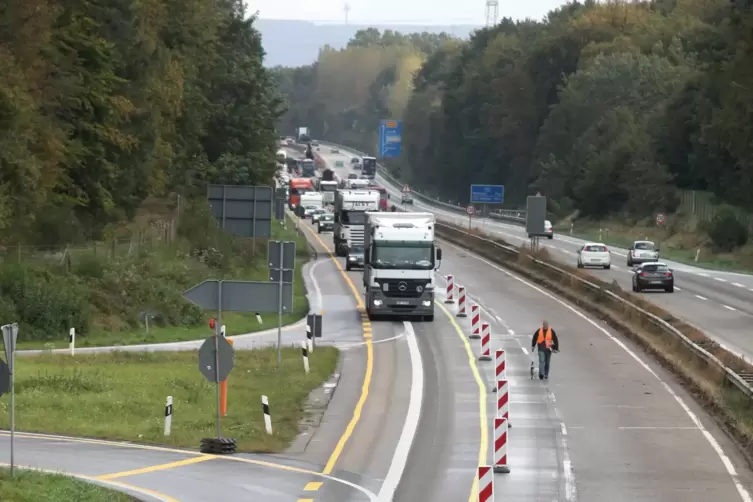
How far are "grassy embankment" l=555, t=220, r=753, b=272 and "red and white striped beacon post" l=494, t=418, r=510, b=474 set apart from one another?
193ft

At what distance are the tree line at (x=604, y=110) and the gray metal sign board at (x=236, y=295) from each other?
4890 cm

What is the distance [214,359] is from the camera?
2289 cm

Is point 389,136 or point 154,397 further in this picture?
point 389,136

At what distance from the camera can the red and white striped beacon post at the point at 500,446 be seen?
2164cm

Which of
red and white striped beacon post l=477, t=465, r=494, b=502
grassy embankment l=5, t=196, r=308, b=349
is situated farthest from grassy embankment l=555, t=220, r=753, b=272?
red and white striped beacon post l=477, t=465, r=494, b=502

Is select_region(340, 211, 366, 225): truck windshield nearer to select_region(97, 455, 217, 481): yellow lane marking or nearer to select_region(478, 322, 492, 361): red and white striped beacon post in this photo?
select_region(478, 322, 492, 361): red and white striped beacon post

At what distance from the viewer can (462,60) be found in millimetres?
193625

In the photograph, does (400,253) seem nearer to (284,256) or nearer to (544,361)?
(544,361)

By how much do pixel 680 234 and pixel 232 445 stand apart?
82529 millimetres

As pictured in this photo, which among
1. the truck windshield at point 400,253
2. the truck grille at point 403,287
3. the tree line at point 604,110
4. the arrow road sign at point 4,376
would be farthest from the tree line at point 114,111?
the arrow road sign at point 4,376

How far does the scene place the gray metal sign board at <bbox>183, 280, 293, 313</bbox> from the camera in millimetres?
26344

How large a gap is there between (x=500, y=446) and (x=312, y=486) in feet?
10.2

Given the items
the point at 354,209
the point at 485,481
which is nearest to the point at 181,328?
the point at 354,209

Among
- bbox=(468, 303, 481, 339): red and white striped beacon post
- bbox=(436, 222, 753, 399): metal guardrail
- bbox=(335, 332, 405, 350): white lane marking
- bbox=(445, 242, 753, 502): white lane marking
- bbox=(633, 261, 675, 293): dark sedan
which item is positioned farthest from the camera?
bbox=(633, 261, 675, 293): dark sedan
